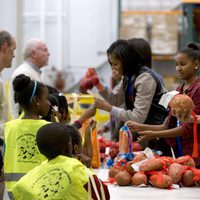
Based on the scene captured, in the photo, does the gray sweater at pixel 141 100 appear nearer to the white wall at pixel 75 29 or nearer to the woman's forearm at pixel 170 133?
the woman's forearm at pixel 170 133

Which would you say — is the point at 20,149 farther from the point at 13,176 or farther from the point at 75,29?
the point at 75,29

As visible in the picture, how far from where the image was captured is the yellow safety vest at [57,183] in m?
2.17

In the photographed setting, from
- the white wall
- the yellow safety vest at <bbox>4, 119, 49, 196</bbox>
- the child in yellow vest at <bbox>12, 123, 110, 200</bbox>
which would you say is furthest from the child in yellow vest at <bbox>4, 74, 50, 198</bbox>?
the white wall

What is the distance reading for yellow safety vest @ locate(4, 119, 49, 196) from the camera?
291cm

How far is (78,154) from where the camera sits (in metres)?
2.65

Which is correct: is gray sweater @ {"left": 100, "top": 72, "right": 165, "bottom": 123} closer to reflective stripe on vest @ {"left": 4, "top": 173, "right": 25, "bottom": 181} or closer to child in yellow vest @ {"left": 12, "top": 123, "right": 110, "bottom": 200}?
reflective stripe on vest @ {"left": 4, "top": 173, "right": 25, "bottom": 181}

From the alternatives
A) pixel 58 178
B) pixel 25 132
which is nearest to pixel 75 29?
pixel 25 132

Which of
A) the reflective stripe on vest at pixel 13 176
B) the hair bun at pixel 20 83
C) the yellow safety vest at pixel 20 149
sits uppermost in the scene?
the hair bun at pixel 20 83

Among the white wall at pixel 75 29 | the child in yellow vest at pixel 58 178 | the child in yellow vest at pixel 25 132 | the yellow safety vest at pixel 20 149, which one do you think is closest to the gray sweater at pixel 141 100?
the child in yellow vest at pixel 25 132

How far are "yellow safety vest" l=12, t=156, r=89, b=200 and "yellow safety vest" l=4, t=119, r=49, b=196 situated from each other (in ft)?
2.17

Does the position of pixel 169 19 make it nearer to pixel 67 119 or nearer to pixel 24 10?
pixel 24 10

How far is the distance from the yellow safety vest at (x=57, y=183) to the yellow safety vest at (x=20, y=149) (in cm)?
66

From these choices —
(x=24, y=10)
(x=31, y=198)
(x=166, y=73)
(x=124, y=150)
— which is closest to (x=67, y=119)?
(x=124, y=150)

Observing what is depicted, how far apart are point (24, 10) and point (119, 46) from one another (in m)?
8.05
